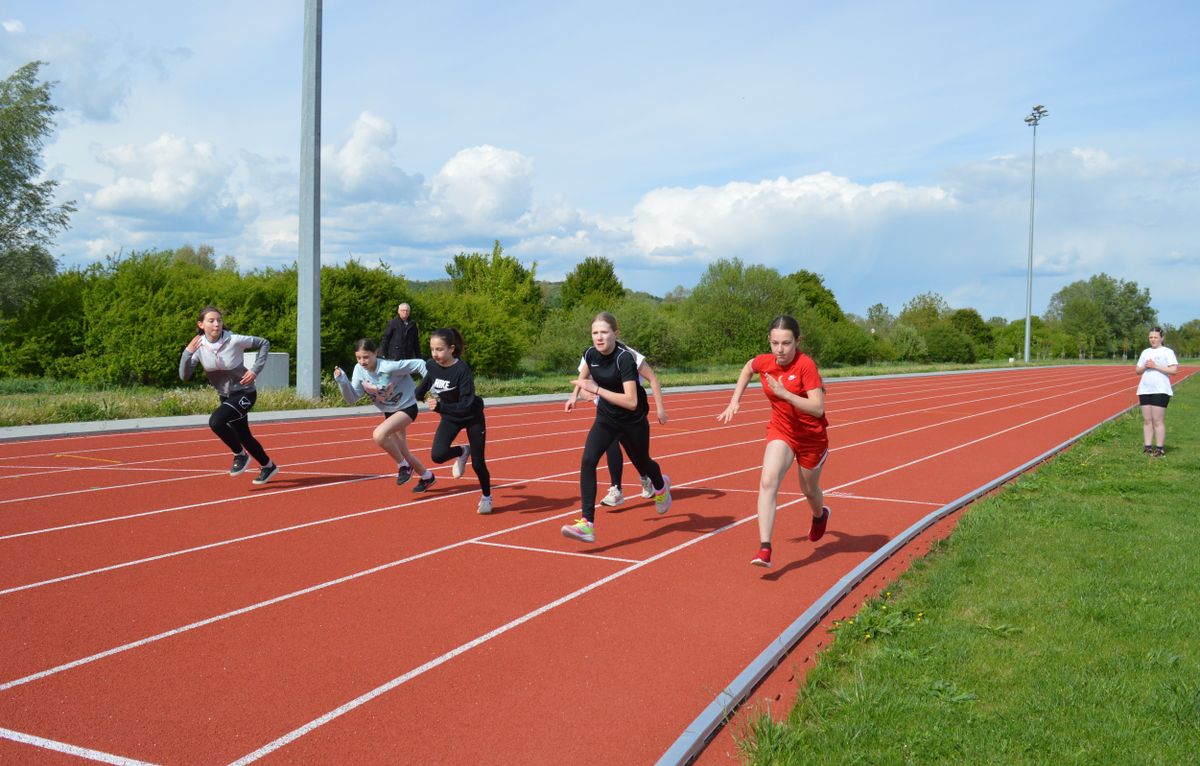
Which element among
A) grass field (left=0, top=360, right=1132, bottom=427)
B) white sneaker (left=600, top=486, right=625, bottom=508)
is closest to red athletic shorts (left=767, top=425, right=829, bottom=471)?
white sneaker (left=600, top=486, right=625, bottom=508)

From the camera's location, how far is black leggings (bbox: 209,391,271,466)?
383 inches

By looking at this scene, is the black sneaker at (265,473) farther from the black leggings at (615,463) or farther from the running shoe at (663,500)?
the running shoe at (663,500)

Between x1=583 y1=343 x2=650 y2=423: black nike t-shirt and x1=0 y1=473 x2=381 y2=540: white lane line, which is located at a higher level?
x1=583 y1=343 x2=650 y2=423: black nike t-shirt

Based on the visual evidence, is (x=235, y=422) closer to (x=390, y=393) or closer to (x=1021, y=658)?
(x=390, y=393)

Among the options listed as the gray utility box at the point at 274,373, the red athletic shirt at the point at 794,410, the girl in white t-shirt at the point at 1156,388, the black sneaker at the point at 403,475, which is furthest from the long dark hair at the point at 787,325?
the gray utility box at the point at 274,373

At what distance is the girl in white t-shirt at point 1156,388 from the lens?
1255 cm

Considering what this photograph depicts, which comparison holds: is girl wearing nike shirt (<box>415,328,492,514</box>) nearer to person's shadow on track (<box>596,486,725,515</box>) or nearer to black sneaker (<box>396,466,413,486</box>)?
black sneaker (<box>396,466,413,486</box>)

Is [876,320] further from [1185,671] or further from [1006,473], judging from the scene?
[1185,671]

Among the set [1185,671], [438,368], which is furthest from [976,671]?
[438,368]

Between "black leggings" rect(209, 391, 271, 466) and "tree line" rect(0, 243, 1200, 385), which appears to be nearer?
"black leggings" rect(209, 391, 271, 466)

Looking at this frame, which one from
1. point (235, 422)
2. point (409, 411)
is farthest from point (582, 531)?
point (235, 422)

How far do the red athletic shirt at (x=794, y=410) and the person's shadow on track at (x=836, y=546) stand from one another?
968 millimetres

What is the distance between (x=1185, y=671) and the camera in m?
4.39

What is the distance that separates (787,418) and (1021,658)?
228 centimetres
